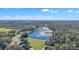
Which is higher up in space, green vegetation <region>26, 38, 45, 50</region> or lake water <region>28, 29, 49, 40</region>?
lake water <region>28, 29, 49, 40</region>

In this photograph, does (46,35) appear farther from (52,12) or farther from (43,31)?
(52,12)

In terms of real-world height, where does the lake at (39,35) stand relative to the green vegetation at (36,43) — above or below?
above

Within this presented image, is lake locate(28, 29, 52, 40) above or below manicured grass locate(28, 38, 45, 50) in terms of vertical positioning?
above

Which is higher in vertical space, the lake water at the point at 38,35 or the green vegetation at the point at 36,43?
the lake water at the point at 38,35

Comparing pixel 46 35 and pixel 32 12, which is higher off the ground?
pixel 32 12

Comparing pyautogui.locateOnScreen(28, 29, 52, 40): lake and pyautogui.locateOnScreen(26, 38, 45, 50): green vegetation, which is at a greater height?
pyautogui.locateOnScreen(28, 29, 52, 40): lake

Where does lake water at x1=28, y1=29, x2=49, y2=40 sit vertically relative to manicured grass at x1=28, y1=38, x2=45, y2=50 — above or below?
above
